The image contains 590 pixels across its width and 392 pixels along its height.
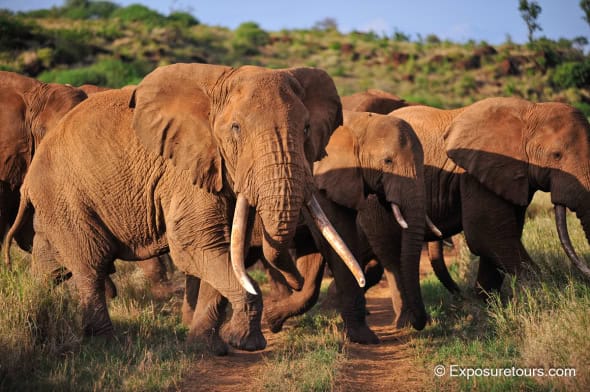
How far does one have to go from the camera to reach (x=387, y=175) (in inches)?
316

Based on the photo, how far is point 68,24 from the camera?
39.9m

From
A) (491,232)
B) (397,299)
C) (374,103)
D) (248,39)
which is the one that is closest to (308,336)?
(397,299)

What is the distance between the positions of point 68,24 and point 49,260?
34125 millimetres

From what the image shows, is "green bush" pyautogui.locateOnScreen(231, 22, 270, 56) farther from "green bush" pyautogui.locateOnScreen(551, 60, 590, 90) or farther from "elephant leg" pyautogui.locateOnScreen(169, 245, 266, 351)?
"elephant leg" pyautogui.locateOnScreen(169, 245, 266, 351)

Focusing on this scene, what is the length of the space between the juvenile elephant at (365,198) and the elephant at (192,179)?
46 centimetres

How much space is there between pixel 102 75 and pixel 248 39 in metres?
15.8

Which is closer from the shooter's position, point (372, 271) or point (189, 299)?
point (189, 299)

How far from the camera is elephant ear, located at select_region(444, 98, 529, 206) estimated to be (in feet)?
28.0

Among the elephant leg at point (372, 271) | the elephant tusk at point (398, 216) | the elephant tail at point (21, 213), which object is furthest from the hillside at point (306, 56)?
the elephant tusk at point (398, 216)

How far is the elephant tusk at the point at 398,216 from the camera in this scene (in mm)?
7836

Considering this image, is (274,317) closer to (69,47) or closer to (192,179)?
(192,179)

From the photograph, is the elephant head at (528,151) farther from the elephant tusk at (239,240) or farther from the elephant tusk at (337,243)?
the elephant tusk at (239,240)

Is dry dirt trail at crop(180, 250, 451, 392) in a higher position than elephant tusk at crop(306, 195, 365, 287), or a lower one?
lower

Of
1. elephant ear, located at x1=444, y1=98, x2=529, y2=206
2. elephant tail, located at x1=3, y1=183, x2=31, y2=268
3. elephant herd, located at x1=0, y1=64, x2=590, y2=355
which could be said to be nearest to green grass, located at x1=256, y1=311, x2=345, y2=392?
elephant herd, located at x1=0, y1=64, x2=590, y2=355
